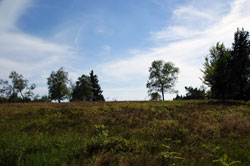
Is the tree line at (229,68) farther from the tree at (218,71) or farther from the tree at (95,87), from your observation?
the tree at (95,87)

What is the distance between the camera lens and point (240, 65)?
28297 millimetres

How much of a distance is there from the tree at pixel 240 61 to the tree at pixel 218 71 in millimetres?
1197

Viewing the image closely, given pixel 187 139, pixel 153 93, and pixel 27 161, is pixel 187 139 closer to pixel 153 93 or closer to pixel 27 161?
pixel 27 161

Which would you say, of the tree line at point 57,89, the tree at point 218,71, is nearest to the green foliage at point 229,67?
the tree at point 218,71

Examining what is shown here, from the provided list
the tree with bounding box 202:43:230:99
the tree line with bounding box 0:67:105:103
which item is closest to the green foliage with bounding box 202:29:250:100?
the tree with bounding box 202:43:230:99

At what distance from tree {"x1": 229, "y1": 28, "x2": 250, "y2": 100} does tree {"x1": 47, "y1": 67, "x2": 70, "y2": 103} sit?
46652mm

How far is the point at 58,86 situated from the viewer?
2132 inches

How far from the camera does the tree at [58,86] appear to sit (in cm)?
5381

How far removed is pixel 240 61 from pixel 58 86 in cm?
4949

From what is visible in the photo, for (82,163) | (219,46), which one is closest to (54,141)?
(82,163)

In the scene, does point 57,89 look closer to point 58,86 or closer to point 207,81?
point 58,86

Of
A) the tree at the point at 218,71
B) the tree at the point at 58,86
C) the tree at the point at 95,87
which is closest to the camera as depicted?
the tree at the point at 218,71

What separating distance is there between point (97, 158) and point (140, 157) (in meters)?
1.36

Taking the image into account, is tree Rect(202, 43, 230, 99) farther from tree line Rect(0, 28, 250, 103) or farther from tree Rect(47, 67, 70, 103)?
tree Rect(47, 67, 70, 103)
